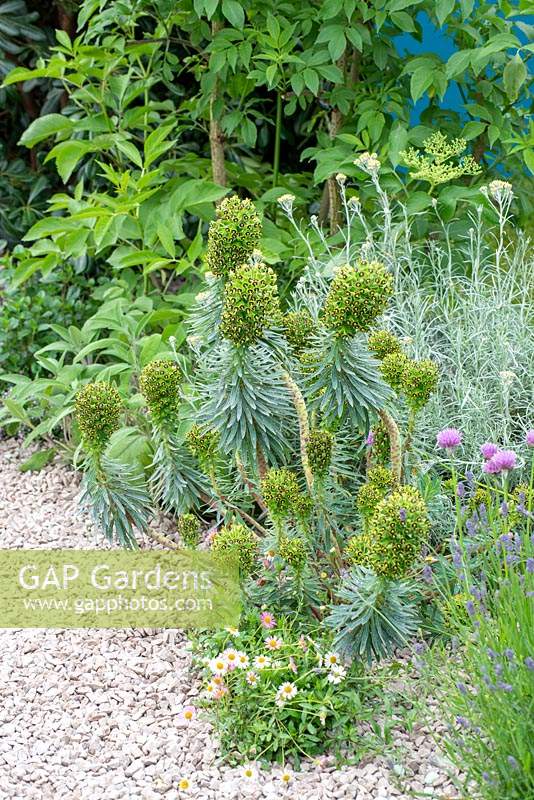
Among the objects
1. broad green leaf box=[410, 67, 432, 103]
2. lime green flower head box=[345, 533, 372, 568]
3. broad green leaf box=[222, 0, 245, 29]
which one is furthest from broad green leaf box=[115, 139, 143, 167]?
lime green flower head box=[345, 533, 372, 568]

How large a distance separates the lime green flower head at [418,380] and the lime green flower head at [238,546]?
502 mm

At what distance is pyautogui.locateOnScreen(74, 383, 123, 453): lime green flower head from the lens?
94.3 inches

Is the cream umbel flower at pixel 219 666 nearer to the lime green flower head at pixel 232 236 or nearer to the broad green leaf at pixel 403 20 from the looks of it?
the lime green flower head at pixel 232 236

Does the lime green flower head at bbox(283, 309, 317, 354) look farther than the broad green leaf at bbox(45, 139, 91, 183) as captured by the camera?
No

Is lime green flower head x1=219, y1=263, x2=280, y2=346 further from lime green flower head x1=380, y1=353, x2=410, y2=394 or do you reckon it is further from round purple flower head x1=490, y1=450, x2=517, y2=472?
round purple flower head x1=490, y1=450, x2=517, y2=472

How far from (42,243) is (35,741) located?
202cm

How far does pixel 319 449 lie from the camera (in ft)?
7.84

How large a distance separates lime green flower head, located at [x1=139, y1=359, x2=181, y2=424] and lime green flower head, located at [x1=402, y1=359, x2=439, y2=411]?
0.55 metres

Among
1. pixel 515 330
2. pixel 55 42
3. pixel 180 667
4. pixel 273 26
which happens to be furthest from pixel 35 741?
pixel 55 42

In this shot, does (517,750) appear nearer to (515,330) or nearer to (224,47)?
(515,330)

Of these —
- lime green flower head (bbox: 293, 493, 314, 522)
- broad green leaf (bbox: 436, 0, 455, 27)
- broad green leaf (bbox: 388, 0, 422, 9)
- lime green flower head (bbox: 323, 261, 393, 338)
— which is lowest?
lime green flower head (bbox: 293, 493, 314, 522)

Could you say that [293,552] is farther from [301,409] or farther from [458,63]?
[458,63]

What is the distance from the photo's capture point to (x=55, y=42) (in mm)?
5055

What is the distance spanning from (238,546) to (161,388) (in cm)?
42
